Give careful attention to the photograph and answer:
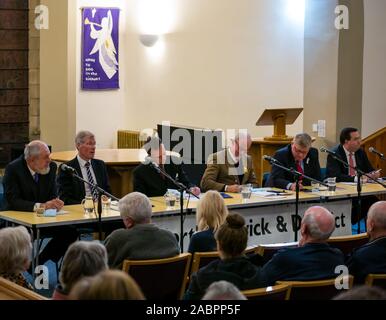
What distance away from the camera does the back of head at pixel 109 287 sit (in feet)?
7.77

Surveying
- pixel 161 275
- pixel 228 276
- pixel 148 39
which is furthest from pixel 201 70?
pixel 228 276

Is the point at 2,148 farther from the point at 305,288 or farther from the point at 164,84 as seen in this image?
the point at 305,288

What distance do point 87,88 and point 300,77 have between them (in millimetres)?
3022

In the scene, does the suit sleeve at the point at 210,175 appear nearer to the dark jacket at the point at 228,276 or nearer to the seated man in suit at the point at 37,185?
the seated man in suit at the point at 37,185

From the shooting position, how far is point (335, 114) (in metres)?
10.8

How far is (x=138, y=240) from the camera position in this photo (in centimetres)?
511

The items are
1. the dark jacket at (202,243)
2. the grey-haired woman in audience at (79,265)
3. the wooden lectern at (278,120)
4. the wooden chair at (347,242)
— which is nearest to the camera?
the grey-haired woman in audience at (79,265)

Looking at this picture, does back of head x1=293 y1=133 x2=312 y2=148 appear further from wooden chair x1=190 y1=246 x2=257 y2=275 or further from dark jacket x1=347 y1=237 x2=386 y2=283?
dark jacket x1=347 y1=237 x2=386 y2=283

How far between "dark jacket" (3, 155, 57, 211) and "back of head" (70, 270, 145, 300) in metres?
4.36

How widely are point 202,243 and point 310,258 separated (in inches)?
33.9

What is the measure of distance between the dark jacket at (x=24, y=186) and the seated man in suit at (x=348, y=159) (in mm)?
3042

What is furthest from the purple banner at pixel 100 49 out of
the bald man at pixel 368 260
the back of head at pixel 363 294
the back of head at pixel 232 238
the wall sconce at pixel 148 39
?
the back of head at pixel 363 294

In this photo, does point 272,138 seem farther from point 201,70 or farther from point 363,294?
point 363,294
